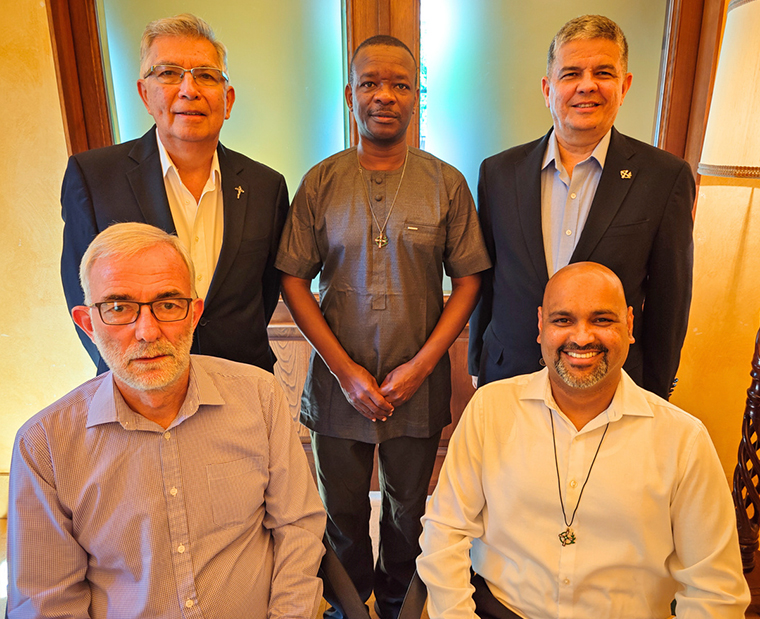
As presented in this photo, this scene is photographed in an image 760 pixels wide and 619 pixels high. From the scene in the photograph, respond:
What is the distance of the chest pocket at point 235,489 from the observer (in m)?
1.49

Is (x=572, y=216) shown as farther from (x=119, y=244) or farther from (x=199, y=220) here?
(x=119, y=244)

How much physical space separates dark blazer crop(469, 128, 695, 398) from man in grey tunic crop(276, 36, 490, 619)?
0.37 feet

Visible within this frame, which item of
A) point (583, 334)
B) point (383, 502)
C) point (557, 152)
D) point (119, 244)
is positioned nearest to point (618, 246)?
point (557, 152)

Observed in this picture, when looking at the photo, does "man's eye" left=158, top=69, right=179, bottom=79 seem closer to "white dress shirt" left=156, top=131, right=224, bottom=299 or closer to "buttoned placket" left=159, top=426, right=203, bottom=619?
"white dress shirt" left=156, top=131, right=224, bottom=299

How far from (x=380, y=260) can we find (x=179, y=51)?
92cm

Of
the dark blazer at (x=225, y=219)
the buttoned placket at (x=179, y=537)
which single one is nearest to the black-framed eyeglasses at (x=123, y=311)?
the buttoned placket at (x=179, y=537)

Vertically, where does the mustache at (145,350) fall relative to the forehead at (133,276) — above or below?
below

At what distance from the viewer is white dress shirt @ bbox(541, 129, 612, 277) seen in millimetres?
1962

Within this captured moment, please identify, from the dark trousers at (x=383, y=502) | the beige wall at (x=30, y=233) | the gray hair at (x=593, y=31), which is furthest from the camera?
the beige wall at (x=30, y=233)

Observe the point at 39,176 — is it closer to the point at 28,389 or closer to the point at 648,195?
the point at 28,389

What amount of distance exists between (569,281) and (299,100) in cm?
198

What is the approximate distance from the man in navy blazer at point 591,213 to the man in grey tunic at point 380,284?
0.16m

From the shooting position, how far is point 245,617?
151 cm

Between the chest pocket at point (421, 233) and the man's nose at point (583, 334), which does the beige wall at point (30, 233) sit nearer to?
the chest pocket at point (421, 233)
